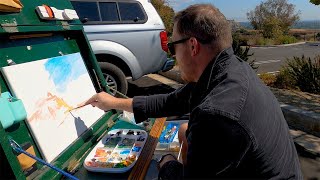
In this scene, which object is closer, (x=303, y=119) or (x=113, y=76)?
(x=303, y=119)

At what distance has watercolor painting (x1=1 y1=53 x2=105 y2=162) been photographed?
5.49 ft

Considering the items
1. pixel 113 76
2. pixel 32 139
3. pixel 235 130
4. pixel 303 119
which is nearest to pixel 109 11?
pixel 113 76

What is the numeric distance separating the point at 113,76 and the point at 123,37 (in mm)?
775

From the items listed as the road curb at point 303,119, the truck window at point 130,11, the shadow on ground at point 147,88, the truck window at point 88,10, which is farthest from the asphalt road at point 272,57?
the truck window at point 88,10

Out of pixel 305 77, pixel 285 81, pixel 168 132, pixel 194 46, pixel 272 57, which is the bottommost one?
pixel 272 57

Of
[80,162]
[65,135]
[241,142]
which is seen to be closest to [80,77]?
[65,135]

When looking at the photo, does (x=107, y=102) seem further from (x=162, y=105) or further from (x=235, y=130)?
(x=235, y=130)

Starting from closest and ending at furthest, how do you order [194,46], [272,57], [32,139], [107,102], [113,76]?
[194,46] → [32,139] → [107,102] → [113,76] → [272,57]

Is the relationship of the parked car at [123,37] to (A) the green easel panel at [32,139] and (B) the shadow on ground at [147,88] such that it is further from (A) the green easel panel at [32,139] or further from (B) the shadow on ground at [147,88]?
(A) the green easel panel at [32,139]

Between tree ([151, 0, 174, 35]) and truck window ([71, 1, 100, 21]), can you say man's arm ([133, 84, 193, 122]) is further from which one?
tree ([151, 0, 174, 35])

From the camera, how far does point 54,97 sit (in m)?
1.92

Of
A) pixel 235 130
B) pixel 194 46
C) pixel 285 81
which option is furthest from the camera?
pixel 285 81

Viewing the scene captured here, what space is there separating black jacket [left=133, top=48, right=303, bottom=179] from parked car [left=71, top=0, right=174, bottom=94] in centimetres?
422

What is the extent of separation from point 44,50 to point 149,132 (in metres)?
0.88
